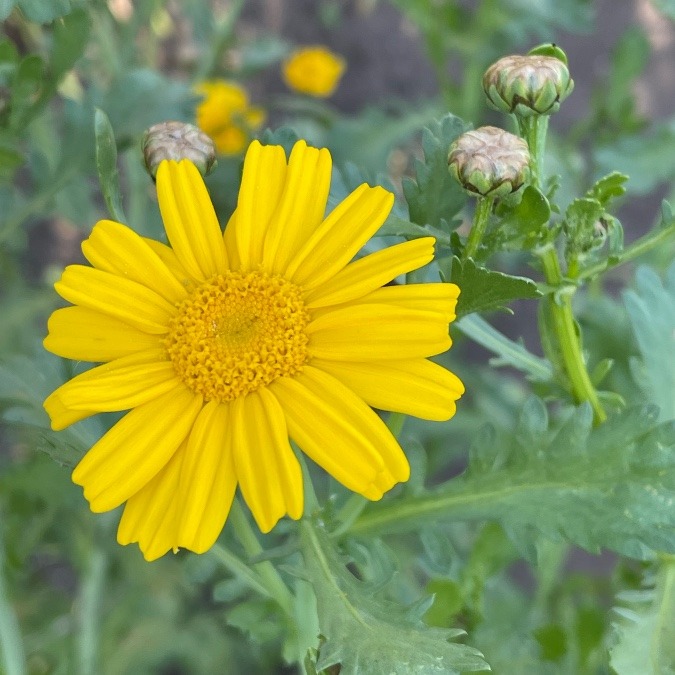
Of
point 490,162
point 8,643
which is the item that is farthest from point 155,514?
point 8,643

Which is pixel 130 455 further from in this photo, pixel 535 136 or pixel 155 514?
pixel 535 136

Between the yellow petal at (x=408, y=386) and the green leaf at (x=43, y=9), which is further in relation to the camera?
the green leaf at (x=43, y=9)

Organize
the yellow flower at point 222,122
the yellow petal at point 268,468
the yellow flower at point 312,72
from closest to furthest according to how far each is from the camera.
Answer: the yellow petal at point 268,468, the yellow flower at point 222,122, the yellow flower at point 312,72

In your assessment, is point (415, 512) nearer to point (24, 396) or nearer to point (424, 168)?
point (424, 168)

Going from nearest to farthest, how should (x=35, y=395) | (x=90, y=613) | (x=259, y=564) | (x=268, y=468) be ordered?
(x=268, y=468), (x=259, y=564), (x=35, y=395), (x=90, y=613)

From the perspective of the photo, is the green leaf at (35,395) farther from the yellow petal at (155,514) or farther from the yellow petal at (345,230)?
the yellow petal at (345,230)

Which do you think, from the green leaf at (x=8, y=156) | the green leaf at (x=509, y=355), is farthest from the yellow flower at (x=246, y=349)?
the green leaf at (x=8, y=156)
